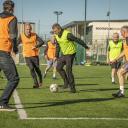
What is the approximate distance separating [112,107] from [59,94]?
10.9ft

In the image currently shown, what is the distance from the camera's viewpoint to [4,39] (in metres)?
11.0

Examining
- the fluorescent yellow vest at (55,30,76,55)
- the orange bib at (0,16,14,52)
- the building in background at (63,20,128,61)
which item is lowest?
the building in background at (63,20,128,61)

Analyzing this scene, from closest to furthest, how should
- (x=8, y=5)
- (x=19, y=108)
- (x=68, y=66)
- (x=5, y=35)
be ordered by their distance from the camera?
(x=8, y=5) < (x=5, y=35) < (x=19, y=108) < (x=68, y=66)

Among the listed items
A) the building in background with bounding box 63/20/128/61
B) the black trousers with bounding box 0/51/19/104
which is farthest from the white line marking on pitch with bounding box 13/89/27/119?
the building in background with bounding box 63/20/128/61

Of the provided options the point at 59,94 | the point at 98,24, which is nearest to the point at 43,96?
the point at 59,94

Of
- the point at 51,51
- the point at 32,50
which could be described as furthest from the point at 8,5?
the point at 51,51

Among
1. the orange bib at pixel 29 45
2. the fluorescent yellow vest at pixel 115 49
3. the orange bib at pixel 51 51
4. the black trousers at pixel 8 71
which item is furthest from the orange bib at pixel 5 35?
the orange bib at pixel 51 51

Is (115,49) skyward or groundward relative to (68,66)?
skyward

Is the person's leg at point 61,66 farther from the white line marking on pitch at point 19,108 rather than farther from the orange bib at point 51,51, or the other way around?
the orange bib at point 51,51

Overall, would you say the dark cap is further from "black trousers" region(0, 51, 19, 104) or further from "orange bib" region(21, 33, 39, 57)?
"orange bib" region(21, 33, 39, 57)

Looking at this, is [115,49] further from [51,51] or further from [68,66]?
[68,66]

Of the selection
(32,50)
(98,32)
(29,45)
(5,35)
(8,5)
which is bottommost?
(98,32)

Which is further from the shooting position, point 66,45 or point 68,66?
point 66,45

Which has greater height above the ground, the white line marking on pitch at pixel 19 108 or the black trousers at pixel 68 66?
the black trousers at pixel 68 66
